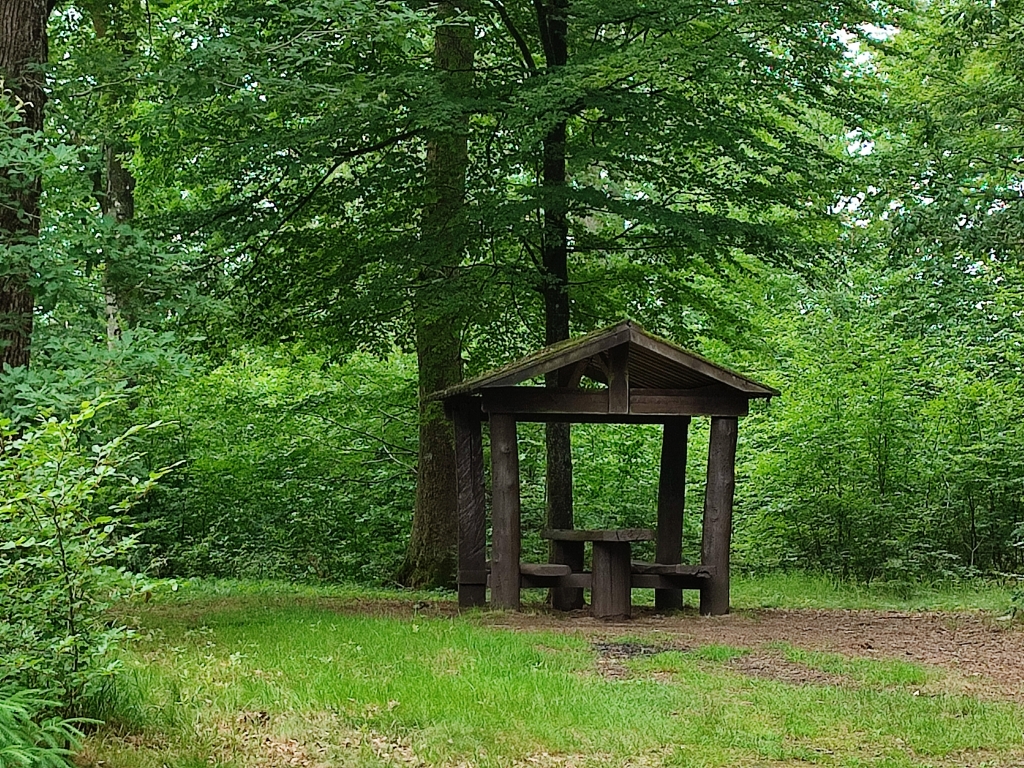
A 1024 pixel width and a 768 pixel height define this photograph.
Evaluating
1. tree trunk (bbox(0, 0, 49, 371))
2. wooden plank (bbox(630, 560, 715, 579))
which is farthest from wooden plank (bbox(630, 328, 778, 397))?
tree trunk (bbox(0, 0, 49, 371))

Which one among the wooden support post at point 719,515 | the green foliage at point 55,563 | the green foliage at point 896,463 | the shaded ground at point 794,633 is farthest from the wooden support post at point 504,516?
the green foliage at point 896,463

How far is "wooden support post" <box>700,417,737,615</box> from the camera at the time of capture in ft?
35.2

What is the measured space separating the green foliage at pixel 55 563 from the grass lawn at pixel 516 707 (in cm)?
29

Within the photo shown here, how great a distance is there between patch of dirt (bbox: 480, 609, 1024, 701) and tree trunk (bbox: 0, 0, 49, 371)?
15.0 feet

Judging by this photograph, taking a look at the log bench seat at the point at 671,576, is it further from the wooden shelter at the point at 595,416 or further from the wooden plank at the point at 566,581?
the wooden plank at the point at 566,581

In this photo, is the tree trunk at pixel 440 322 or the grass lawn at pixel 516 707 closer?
the grass lawn at pixel 516 707

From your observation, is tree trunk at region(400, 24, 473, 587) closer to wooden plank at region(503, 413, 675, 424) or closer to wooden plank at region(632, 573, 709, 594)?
wooden plank at region(503, 413, 675, 424)

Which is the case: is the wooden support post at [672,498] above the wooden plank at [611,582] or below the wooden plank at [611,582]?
above

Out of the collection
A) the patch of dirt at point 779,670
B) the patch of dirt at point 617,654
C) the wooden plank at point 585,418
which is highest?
the wooden plank at point 585,418

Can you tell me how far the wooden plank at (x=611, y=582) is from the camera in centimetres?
1057

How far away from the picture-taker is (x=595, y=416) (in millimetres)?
11172

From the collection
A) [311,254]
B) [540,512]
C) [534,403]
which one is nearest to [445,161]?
[311,254]

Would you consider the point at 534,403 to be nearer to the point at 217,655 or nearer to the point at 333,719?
the point at 217,655

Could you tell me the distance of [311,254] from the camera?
42.7ft
